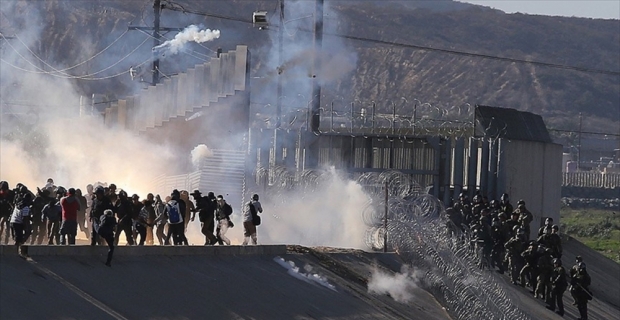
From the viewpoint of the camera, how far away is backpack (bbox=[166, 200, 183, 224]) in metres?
25.7

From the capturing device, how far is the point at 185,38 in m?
50.3

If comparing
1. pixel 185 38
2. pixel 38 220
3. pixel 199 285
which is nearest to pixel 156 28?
pixel 185 38

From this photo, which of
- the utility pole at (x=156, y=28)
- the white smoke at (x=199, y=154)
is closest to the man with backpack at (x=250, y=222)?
the white smoke at (x=199, y=154)

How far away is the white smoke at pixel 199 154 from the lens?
38250 mm

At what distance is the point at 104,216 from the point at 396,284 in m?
7.06

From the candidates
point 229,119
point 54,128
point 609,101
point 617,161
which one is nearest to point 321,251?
point 229,119

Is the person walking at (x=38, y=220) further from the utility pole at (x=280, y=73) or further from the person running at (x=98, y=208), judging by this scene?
the utility pole at (x=280, y=73)

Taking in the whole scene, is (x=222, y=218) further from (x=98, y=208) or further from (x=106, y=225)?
(x=106, y=225)

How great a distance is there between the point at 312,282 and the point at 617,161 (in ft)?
430

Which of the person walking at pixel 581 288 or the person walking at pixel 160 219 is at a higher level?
the person walking at pixel 160 219

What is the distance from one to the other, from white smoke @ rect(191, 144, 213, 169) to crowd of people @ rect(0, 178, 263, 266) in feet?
29.9

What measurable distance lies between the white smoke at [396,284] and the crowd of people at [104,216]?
236cm

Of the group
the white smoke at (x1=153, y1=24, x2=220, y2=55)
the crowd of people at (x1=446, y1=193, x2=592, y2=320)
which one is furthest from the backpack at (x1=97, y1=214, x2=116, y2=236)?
the white smoke at (x1=153, y1=24, x2=220, y2=55)

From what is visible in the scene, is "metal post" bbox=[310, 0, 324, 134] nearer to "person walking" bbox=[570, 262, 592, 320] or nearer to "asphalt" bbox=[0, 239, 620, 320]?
"asphalt" bbox=[0, 239, 620, 320]
